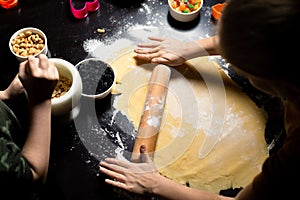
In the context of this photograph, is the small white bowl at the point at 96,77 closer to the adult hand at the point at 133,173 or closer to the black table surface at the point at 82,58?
the black table surface at the point at 82,58

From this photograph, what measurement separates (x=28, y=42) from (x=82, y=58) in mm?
162

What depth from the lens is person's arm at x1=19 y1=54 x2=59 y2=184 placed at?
0.85 metres

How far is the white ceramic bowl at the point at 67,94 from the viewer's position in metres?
0.96

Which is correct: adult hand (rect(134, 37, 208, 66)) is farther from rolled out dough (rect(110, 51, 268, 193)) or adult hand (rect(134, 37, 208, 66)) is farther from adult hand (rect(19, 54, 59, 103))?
adult hand (rect(19, 54, 59, 103))

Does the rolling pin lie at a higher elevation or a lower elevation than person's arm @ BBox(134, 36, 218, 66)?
lower

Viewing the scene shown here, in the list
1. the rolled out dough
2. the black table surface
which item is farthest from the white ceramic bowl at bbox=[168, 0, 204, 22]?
the rolled out dough

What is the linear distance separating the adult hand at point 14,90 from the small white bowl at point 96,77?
0.53 ft

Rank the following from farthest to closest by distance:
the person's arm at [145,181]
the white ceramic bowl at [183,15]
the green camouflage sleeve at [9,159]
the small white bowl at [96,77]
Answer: the white ceramic bowl at [183,15] < the small white bowl at [96,77] < the person's arm at [145,181] < the green camouflage sleeve at [9,159]

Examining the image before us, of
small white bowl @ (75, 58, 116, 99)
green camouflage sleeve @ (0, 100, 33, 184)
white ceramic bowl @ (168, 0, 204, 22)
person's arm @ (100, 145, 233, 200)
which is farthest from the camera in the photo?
white ceramic bowl @ (168, 0, 204, 22)

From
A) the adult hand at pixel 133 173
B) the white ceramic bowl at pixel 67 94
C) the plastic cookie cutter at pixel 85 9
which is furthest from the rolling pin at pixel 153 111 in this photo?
the plastic cookie cutter at pixel 85 9

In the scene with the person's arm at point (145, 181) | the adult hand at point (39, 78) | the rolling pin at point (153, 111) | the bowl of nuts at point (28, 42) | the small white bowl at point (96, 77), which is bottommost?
the person's arm at point (145, 181)

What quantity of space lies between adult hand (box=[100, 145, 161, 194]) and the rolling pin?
0.03 metres

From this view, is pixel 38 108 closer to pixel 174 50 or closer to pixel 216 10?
pixel 174 50

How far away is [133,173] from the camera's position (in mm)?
964
